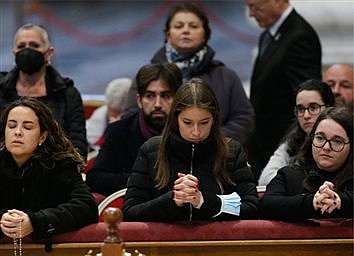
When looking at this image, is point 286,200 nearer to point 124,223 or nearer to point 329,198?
point 329,198

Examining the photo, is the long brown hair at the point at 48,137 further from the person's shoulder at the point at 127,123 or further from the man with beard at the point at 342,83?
the man with beard at the point at 342,83

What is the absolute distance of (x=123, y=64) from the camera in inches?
512

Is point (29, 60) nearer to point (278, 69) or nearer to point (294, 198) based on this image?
point (278, 69)

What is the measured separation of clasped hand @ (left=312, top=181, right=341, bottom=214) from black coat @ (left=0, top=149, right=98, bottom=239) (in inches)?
37.9

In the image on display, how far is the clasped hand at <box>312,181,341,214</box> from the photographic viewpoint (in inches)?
186

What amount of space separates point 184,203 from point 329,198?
0.63 m

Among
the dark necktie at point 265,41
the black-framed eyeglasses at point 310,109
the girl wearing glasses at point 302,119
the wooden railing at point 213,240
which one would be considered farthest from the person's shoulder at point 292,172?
the dark necktie at point 265,41

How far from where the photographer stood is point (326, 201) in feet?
15.5

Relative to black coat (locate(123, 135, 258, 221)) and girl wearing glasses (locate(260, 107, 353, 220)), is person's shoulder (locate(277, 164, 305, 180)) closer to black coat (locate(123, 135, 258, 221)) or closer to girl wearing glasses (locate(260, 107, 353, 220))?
girl wearing glasses (locate(260, 107, 353, 220))

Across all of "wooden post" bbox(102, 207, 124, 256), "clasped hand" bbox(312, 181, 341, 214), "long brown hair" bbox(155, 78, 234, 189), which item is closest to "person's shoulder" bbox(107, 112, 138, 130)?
"long brown hair" bbox(155, 78, 234, 189)

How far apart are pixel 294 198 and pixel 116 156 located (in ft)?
4.53

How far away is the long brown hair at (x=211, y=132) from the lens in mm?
4977

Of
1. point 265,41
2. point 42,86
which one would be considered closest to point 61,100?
point 42,86

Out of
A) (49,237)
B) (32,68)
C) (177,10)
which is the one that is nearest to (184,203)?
(49,237)
